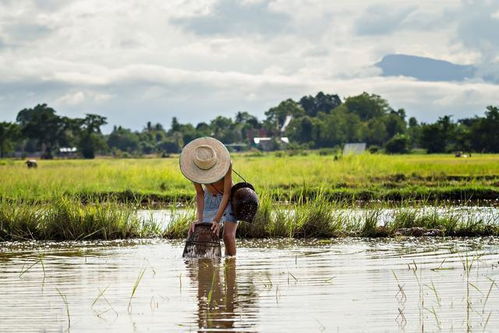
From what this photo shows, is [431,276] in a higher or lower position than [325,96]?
lower

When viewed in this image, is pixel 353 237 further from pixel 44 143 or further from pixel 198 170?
pixel 44 143

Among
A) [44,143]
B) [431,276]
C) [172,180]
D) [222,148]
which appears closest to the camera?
[431,276]

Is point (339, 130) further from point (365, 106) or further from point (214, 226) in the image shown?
point (214, 226)

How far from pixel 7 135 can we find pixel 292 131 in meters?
38.5

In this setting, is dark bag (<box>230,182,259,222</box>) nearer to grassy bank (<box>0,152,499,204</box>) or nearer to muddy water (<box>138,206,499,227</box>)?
muddy water (<box>138,206,499,227</box>)

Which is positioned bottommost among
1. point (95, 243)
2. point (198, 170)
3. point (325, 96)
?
point (95, 243)

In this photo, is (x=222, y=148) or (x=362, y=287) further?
(x=222, y=148)

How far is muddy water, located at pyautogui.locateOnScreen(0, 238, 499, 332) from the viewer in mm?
5879

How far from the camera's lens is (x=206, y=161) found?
8547 mm

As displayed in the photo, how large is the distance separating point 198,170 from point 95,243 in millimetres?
3210

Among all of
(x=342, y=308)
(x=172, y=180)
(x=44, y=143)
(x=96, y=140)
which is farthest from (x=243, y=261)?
(x=44, y=143)

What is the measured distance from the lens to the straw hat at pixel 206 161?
337 inches

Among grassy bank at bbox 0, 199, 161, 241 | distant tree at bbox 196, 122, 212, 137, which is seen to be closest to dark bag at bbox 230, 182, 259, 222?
grassy bank at bbox 0, 199, 161, 241

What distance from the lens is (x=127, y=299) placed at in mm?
6820
